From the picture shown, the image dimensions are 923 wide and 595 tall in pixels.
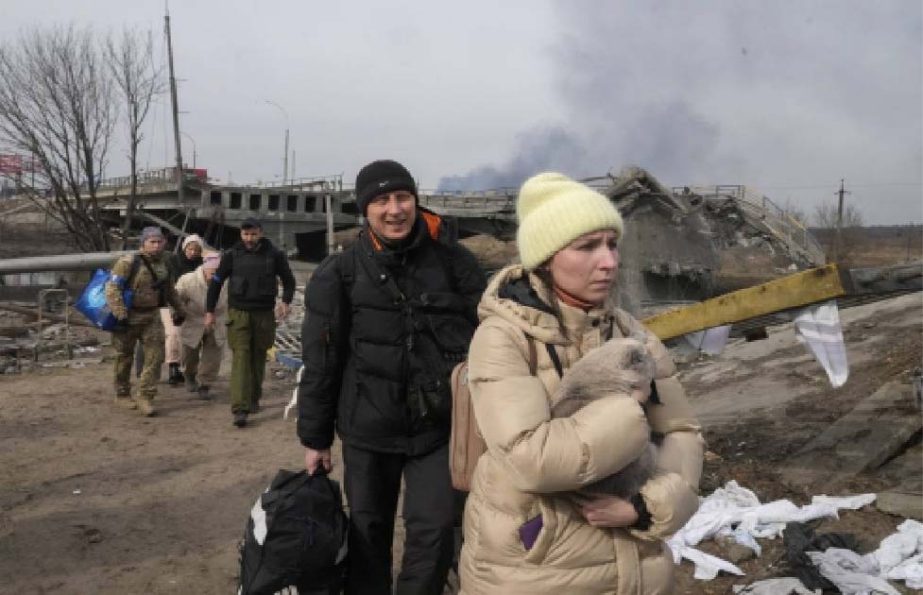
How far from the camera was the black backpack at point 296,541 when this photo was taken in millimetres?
2734

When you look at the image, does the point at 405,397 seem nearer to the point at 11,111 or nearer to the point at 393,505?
the point at 393,505

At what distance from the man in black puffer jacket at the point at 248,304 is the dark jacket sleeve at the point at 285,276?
0.01 m

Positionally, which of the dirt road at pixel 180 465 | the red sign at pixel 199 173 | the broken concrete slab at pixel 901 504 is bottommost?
the dirt road at pixel 180 465

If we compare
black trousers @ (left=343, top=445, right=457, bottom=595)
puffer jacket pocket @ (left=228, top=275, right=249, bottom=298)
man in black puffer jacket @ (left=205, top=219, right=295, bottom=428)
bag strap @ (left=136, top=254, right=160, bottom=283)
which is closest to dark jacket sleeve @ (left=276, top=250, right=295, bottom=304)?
man in black puffer jacket @ (left=205, top=219, right=295, bottom=428)

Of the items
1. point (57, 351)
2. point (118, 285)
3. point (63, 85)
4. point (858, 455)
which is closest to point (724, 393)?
point (858, 455)

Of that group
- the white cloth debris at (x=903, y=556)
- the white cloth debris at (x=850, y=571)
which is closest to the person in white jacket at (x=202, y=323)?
the white cloth debris at (x=850, y=571)

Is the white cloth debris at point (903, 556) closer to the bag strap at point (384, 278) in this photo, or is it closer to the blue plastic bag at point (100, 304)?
the bag strap at point (384, 278)

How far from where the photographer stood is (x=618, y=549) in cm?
193

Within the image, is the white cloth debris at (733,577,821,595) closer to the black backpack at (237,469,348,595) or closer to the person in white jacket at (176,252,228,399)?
the black backpack at (237,469,348,595)

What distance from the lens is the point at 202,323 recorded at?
28.6 ft

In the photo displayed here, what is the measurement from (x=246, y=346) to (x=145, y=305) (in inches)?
46.1

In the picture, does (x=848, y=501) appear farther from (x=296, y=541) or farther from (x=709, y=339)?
(x=296, y=541)

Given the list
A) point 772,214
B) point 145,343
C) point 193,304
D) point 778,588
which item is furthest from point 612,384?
point 772,214

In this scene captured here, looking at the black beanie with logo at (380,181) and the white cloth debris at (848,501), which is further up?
the black beanie with logo at (380,181)
